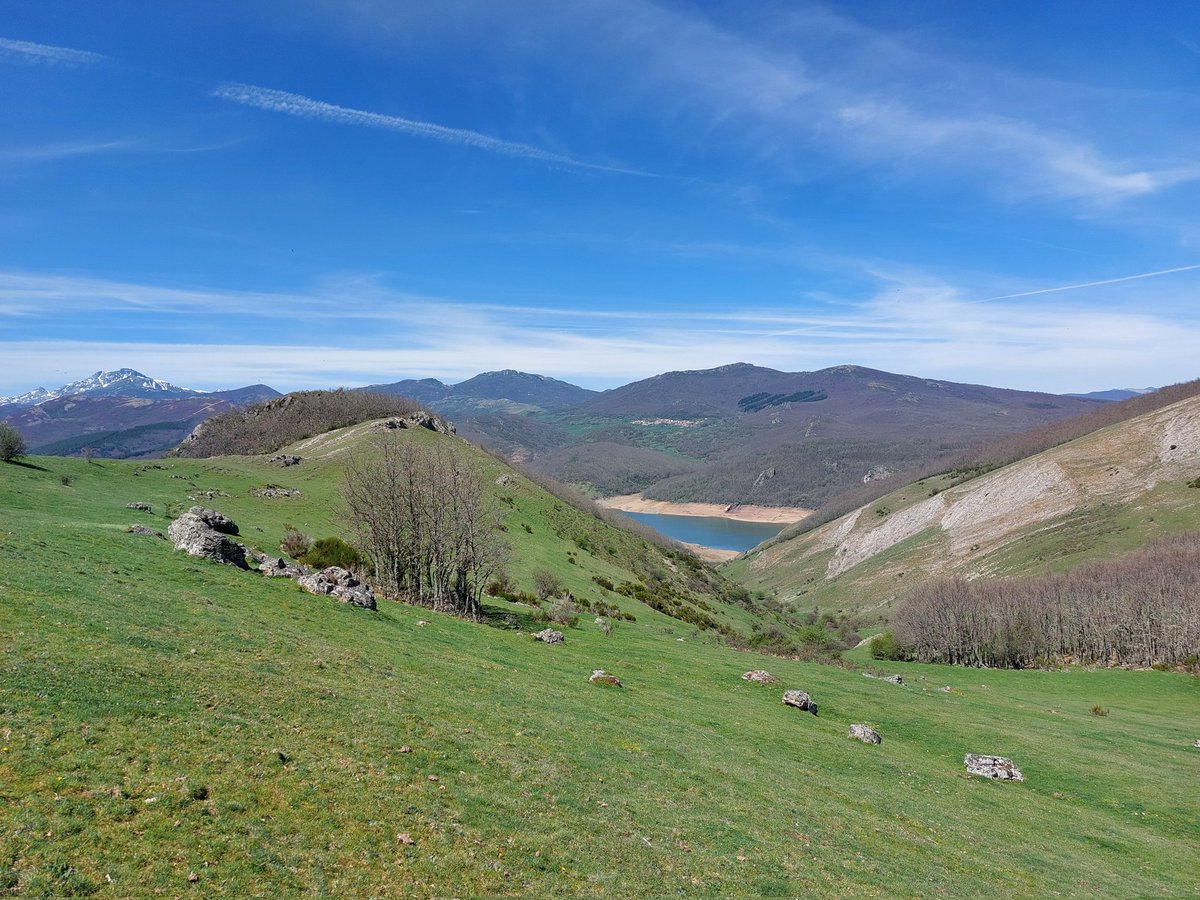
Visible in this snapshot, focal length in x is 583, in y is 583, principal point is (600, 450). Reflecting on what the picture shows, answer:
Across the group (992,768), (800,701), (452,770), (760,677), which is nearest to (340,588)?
(452,770)

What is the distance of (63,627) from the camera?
47.0 feet

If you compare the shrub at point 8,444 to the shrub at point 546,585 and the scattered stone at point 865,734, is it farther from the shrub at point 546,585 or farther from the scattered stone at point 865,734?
the scattered stone at point 865,734

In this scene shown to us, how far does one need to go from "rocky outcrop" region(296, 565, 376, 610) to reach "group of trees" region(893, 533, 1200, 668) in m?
67.4

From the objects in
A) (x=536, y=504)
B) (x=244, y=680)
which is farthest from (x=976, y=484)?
(x=244, y=680)

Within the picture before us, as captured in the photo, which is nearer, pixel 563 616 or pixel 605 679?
pixel 605 679

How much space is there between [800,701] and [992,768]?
801cm

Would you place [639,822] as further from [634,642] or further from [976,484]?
[976,484]

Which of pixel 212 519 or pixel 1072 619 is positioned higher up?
pixel 212 519

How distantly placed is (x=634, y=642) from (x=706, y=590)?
68013 mm

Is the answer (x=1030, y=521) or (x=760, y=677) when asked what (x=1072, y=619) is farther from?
(x=1030, y=521)

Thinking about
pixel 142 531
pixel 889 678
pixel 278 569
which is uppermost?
pixel 142 531

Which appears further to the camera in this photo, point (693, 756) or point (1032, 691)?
point (1032, 691)

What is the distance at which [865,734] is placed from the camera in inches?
1027

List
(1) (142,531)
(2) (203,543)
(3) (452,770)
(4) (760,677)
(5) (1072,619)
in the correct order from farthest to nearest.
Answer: (5) (1072,619) → (4) (760,677) → (1) (142,531) → (2) (203,543) → (3) (452,770)
